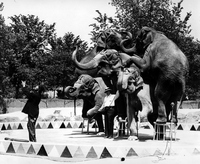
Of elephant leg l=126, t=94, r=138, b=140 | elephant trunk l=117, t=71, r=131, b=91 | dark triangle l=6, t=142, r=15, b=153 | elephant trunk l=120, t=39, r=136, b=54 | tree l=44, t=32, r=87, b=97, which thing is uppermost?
tree l=44, t=32, r=87, b=97

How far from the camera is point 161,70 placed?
1173 centimetres

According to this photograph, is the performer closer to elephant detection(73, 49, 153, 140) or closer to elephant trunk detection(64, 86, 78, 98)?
elephant detection(73, 49, 153, 140)

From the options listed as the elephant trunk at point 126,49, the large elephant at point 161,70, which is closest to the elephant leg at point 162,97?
the large elephant at point 161,70

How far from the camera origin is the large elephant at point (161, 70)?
11.6 m

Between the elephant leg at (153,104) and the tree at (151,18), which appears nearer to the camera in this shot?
the elephant leg at (153,104)

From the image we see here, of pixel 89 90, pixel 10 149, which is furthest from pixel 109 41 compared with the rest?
pixel 10 149

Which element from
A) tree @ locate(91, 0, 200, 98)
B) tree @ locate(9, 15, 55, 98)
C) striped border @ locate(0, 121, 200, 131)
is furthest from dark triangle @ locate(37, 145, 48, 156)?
tree @ locate(9, 15, 55, 98)

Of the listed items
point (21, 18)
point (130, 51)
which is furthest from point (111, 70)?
point (21, 18)

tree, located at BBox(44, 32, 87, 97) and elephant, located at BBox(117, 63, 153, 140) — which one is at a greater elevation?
tree, located at BBox(44, 32, 87, 97)

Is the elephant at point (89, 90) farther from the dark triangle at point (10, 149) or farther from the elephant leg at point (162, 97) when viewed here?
the dark triangle at point (10, 149)

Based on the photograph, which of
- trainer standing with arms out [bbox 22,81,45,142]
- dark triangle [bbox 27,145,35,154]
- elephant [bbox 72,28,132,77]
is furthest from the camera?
elephant [bbox 72,28,132,77]

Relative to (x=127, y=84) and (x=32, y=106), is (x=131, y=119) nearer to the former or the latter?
(x=127, y=84)

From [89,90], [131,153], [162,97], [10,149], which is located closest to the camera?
[131,153]

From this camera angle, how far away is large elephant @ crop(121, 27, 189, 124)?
38.1 ft
